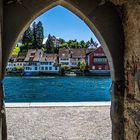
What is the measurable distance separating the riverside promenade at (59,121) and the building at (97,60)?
35285 millimetres

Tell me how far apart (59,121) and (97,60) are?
3653 centimetres

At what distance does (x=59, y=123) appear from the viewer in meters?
6.20

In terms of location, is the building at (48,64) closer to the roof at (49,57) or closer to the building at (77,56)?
the roof at (49,57)

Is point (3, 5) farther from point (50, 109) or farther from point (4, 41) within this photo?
point (50, 109)

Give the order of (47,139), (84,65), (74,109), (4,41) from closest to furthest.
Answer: (4,41), (47,139), (74,109), (84,65)

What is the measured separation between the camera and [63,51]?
1764 inches

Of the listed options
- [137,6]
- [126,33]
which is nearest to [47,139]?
[126,33]

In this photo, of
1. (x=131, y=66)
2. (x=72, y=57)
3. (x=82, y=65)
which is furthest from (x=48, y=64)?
(x=131, y=66)

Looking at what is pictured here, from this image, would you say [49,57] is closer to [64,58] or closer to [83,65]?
[64,58]

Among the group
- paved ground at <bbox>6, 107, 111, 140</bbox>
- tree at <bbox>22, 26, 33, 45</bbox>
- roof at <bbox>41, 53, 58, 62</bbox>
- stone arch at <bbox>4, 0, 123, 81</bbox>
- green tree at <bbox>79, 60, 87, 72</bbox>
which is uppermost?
tree at <bbox>22, 26, 33, 45</bbox>

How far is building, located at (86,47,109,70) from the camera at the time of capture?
42.8 metres

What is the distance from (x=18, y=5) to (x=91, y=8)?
65cm

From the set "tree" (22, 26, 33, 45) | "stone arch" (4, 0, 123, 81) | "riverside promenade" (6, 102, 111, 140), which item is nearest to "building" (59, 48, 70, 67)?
"tree" (22, 26, 33, 45)

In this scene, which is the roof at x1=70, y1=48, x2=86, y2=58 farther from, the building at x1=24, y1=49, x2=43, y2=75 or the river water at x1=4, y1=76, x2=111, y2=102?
the river water at x1=4, y1=76, x2=111, y2=102
